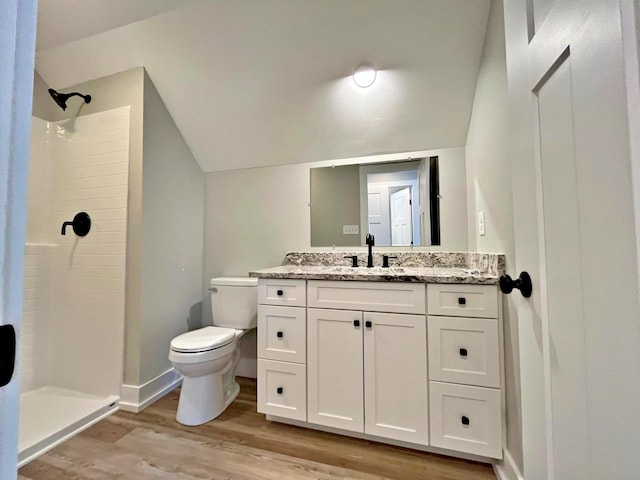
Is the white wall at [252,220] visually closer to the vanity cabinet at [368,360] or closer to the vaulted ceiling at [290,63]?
the vaulted ceiling at [290,63]

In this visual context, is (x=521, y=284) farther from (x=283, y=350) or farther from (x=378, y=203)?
(x=378, y=203)

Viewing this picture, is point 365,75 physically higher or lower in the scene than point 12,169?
higher

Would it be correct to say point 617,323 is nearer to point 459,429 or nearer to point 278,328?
point 459,429

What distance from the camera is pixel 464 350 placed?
132cm

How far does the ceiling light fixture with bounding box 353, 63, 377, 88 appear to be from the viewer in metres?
1.66

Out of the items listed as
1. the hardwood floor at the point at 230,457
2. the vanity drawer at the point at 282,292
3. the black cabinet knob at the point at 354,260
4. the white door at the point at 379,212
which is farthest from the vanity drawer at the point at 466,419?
the white door at the point at 379,212

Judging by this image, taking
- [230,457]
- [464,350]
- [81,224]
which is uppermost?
[81,224]

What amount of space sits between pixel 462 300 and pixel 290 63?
170cm

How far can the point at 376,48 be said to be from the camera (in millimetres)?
1582

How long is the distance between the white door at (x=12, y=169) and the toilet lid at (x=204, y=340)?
141 centimetres

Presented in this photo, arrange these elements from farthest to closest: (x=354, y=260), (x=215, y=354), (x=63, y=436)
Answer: (x=354, y=260) < (x=215, y=354) < (x=63, y=436)

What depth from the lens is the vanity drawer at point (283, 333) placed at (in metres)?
1.56

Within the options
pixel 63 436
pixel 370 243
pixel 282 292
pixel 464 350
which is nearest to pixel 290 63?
pixel 370 243

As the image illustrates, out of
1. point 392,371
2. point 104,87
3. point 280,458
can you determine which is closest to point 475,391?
point 392,371
